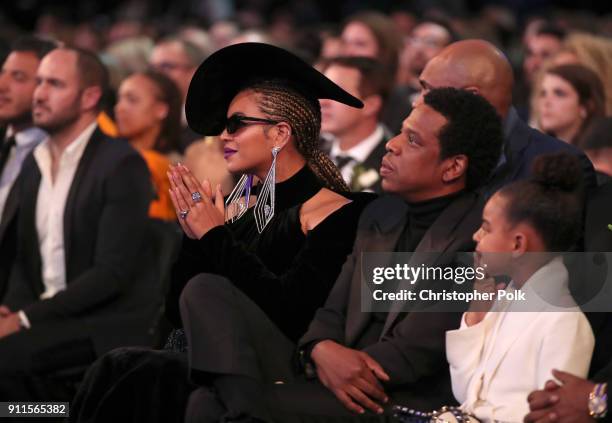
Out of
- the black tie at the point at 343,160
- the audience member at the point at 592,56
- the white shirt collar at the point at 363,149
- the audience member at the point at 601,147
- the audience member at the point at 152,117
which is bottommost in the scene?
the audience member at the point at 601,147

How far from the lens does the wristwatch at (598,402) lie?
353 cm

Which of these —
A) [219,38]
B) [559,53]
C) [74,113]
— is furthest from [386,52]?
[74,113]

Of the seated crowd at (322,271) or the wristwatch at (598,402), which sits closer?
the wristwatch at (598,402)

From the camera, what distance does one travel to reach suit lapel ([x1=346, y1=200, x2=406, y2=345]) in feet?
13.8

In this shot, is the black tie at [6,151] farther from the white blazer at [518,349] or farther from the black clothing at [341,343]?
the white blazer at [518,349]

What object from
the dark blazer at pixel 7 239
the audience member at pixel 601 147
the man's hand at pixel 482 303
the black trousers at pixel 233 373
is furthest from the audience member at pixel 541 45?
the black trousers at pixel 233 373

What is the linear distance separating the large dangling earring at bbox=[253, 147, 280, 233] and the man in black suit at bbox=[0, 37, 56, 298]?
2.15 m

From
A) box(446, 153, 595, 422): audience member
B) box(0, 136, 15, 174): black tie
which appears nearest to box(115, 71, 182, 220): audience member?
box(0, 136, 15, 174): black tie

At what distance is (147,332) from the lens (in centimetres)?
604

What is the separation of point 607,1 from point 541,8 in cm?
102

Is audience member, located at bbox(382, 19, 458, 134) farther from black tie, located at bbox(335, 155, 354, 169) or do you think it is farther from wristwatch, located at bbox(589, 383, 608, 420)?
wristwatch, located at bbox(589, 383, 608, 420)

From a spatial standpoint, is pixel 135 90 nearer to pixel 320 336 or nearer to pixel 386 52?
pixel 386 52

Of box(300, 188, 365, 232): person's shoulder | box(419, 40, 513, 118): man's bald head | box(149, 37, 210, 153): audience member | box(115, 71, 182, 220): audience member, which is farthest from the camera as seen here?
box(149, 37, 210, 153): audience member

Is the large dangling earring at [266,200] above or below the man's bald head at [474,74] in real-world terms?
below
